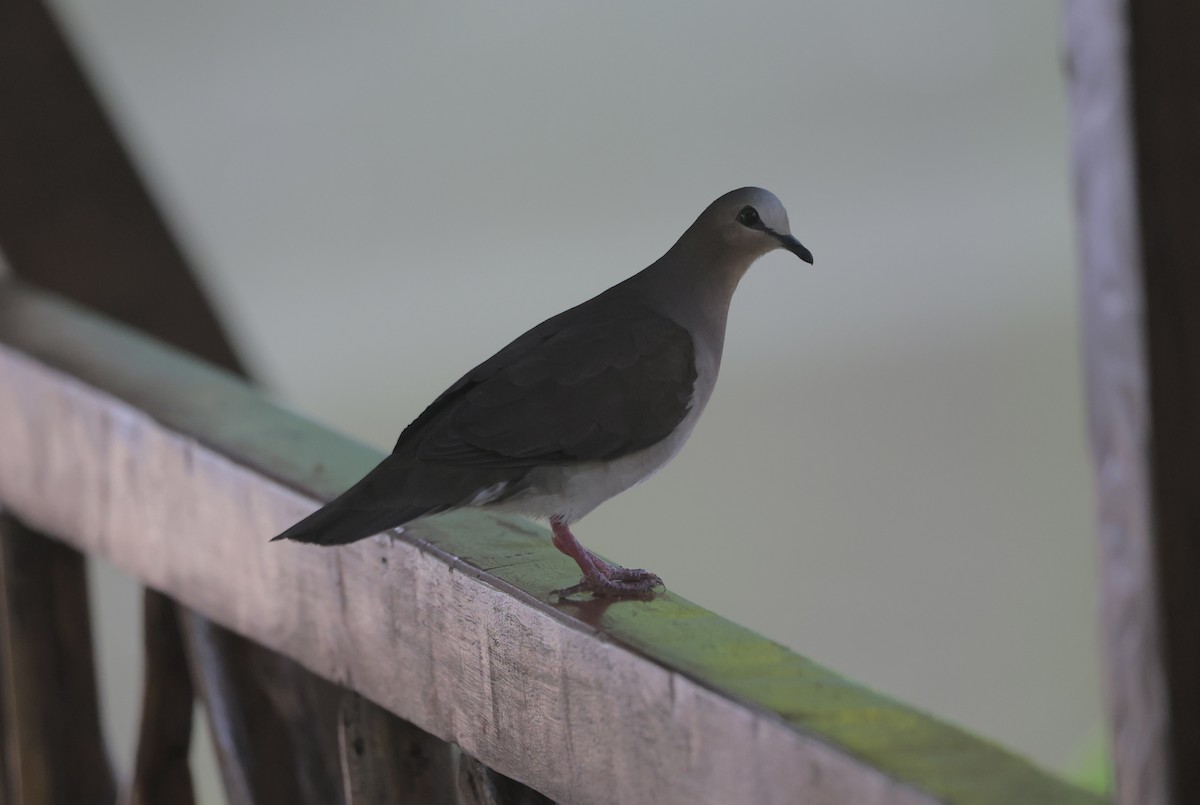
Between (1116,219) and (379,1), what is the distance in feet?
16.8

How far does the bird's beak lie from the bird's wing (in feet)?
0.61

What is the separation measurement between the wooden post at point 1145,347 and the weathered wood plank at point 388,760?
30.8 inches

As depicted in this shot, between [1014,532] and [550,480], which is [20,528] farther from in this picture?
[1014,532]

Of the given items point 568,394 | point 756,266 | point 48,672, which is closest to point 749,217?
point 568,394

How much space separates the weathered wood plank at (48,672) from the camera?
6.40ft

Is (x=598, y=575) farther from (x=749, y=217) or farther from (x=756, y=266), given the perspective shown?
(x=756, y=266)

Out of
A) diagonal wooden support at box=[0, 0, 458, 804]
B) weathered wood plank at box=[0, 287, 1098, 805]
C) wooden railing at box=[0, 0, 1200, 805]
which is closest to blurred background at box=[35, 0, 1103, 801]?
diagonal wooden support at box=[0, 0, 458, 804]

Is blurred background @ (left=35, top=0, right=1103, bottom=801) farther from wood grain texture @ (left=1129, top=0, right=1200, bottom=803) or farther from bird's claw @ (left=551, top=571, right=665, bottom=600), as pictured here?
wood grain texture @ (left=1129, top=0, right=1200, bottom=803)

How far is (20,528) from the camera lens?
77.9 inches

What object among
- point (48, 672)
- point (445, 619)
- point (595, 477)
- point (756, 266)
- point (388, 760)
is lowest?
point (756, 266)

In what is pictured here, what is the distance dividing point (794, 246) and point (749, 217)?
0.14 ft

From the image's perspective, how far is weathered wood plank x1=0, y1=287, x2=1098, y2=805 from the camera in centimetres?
88

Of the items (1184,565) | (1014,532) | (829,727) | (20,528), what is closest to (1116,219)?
(1184,565)

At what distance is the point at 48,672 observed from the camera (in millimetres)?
1973
